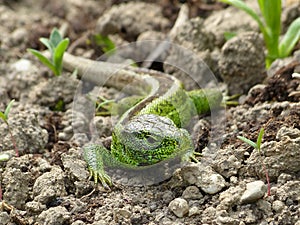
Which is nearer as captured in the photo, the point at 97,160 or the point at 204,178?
the point at 204,178

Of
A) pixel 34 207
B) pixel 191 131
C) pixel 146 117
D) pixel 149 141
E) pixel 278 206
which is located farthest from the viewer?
pixel 191 131

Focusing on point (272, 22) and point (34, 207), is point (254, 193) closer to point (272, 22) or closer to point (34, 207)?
point (34, 207)

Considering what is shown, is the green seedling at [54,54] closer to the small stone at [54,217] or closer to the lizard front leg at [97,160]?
the lizard front leg at [97,160]

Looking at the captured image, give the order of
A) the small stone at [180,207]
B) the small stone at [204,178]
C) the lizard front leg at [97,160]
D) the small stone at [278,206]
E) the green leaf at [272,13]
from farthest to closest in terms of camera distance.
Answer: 1. the green leaf at [272,13]
2. the lizard front leg at [97,160]
3. the small stone at [204,178]
4. the small stone at [180,207]
5. the small stone at [278,206]

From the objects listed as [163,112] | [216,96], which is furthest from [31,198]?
[216,96]

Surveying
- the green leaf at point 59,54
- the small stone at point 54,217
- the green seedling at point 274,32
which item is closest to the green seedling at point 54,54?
the green leaf at point 59,54

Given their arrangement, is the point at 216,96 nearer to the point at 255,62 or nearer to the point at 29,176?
the point at 255,62

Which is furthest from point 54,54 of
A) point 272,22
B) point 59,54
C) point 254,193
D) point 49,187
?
point 254,193
